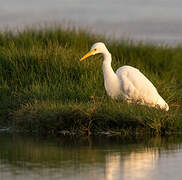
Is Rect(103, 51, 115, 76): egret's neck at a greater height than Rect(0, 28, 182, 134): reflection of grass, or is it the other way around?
Rect(103, 51, 115, 76): egret's neck

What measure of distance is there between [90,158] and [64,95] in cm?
476

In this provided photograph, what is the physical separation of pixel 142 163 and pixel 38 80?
6895mm

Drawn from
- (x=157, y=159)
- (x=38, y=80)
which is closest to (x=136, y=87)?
(x=38, y=80)

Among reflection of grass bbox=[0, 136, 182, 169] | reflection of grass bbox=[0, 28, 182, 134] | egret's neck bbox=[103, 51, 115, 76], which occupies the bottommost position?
reflection of grass bbox=[0, 136, 182, 169]

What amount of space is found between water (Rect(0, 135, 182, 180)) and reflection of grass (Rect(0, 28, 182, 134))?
0.59m

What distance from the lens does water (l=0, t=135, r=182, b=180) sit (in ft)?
17.3

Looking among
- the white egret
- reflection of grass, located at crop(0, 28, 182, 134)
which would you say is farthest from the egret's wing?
reflection of grass, located at crop(0, 28, 182, 134)

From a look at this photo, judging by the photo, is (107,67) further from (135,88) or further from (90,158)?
(90,158)

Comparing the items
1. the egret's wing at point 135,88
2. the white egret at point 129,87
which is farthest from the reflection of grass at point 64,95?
the egret's wing at point 135,88

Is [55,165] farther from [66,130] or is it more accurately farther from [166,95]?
[166,95]

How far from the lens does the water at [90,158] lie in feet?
17.3

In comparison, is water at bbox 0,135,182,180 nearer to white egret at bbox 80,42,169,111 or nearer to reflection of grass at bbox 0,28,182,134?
reflection of grass at bbox 0,28,182,134

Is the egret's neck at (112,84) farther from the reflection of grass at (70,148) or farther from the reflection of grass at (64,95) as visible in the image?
the reflection of grass at (70,148)

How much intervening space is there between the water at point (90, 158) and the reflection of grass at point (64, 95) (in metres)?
0.59
